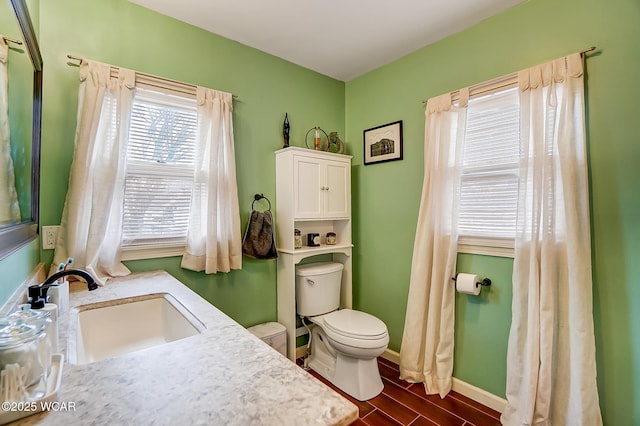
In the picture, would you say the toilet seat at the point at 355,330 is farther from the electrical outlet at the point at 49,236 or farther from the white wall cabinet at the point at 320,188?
the electrical outlet at the point at 49,236

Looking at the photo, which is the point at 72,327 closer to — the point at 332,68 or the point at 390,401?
the point at 390,401

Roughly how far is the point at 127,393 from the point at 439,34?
2582 mm

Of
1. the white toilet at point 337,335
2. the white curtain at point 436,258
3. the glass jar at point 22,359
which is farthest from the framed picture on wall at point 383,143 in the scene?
the glass jar at point 22,359

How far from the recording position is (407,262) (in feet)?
7.76

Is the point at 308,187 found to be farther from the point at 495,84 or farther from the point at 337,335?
the point at 495,84

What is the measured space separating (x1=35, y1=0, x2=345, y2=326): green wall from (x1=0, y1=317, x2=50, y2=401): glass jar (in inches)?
49.6

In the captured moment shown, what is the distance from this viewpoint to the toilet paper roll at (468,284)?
1.89 metres

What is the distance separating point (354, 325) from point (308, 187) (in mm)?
1104

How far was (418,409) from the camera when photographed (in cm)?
188

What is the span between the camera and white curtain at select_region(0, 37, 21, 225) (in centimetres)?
81

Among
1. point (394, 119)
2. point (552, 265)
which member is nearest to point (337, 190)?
point (394, 119)

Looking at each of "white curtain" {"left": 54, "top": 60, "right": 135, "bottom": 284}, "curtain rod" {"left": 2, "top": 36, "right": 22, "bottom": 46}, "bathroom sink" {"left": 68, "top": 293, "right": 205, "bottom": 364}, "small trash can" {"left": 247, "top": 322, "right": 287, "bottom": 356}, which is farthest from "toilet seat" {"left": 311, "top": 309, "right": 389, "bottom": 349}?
"curtain rod" {"left": 2, "top": 36, "right": 22, "bottom": 46}

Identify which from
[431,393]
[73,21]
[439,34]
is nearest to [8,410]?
[73,21]

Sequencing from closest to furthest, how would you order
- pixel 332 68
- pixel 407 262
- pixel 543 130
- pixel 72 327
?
pixel 72 327
pixel 543 130
pixel 407 262
pixel 332 68
